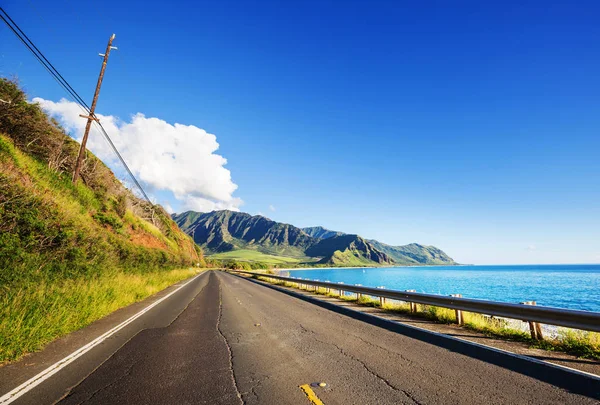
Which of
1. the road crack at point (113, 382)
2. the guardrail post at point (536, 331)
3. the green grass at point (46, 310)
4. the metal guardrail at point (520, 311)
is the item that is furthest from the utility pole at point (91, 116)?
the guardrail post at point (536, 331)

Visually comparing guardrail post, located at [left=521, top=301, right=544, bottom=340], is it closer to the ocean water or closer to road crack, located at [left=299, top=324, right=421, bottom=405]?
road crack, located at [left=299, top=324, right=421, bottom=405]

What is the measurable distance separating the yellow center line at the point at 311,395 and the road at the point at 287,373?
2.0 inches

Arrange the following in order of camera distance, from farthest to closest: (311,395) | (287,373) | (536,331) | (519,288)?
(519,288) → (536,331) → (287,373) → (311,395)

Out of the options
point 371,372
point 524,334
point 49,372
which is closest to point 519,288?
point 524,334

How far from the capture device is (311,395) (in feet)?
12.0

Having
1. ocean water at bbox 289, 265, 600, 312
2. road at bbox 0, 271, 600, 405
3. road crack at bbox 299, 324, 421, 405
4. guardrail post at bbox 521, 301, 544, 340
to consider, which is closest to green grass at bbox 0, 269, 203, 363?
road at bbox 0, 271, 600, 405

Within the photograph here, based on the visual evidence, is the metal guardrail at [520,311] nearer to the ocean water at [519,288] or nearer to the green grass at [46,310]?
the green grass at [46,310]

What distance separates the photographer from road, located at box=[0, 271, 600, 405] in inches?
144

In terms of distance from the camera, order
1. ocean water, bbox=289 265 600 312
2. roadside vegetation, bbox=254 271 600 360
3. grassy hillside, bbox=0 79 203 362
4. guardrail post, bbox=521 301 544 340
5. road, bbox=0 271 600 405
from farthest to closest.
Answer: ocean water, bbox=289 265 600 312, guardrail post, bbox=521 301 544 340, grassy hillside, bbox=0 79 203 362, roadside vegetation, bbox=254 271 600 360, road, bbox=0 271 600 405

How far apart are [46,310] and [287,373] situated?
246 inches

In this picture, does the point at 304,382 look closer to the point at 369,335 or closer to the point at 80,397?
the point at 80,397

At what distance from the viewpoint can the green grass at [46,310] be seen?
531 centimetres

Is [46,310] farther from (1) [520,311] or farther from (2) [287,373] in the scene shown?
(1) [520,311]

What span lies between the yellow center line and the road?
0.17ft
